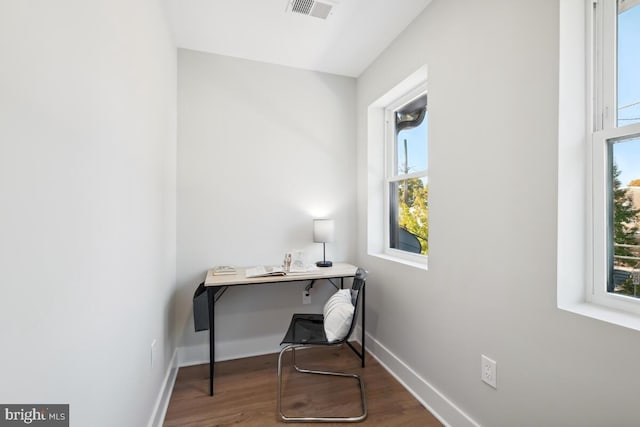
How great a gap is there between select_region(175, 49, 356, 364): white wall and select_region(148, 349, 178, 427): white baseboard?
6.2 inches

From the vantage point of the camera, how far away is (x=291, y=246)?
107 inches

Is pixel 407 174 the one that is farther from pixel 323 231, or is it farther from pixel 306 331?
pixel 306 331

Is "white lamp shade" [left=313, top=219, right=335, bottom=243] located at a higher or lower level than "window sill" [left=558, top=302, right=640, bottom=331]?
higher

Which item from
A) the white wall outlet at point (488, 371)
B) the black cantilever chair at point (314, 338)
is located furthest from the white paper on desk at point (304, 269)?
the white wall outlet at point (488, 371)

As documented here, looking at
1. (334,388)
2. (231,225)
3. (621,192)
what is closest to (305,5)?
(231,225)

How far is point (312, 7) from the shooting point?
193 centimetres

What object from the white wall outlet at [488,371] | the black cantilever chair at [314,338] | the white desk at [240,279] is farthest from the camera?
the white desk at [240,279]

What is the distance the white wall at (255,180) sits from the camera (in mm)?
2443

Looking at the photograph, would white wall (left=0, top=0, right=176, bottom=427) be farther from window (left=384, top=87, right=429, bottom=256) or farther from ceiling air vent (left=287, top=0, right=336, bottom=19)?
window (left=384, top=87, right=429, bottom=256)

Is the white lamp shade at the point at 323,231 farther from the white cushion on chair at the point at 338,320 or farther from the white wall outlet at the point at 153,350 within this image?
the white wall outlet at the point at 153,350

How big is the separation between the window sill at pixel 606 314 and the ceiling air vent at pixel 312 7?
2113 mm

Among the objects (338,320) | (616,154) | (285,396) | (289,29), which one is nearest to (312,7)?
(289,29)

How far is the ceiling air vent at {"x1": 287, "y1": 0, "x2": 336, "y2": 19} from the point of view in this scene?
1.88 metres

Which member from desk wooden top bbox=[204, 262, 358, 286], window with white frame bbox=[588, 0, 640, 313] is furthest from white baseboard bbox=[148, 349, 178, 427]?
window with white frame bbox=[588, 0, 640, 313]
